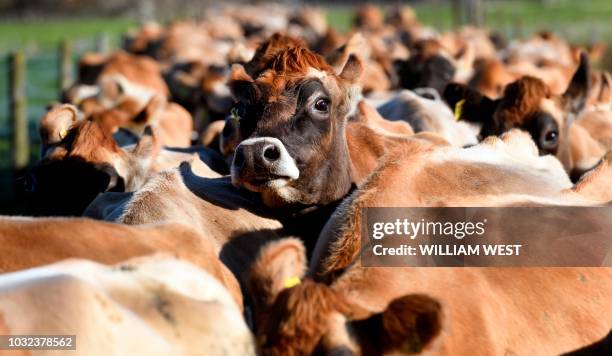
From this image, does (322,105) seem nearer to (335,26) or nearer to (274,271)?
(274,271)

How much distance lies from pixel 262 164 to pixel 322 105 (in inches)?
30.4

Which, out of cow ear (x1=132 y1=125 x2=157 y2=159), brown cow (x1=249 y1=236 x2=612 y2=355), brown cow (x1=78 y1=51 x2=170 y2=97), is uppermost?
brown cow (x1=249 y1=236 x2=612 y2=355)

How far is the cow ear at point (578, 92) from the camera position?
28.8 ft

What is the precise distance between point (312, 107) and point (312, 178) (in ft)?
1.39

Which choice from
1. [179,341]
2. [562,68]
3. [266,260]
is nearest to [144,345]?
[179,341]

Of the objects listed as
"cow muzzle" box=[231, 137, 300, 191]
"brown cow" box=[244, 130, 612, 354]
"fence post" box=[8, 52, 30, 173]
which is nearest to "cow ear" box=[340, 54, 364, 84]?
"cow muzzle" box=[231, 137, 300, 191]

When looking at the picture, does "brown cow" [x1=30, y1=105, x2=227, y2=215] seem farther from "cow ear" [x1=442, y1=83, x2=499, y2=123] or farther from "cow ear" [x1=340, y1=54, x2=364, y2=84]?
"cow ear" [x1=442, y1=83, x2=499, y2=123]

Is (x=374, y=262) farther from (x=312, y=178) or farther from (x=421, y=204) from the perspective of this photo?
(x=312, y=178)

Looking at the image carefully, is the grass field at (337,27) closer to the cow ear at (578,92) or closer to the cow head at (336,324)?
the cow ear at (578,92)

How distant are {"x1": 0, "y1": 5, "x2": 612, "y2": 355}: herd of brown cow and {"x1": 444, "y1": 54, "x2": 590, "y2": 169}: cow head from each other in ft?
0.05

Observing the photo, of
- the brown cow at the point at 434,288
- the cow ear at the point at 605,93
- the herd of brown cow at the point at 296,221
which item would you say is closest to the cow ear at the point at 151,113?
the herd of brown cow at the point at 296,221

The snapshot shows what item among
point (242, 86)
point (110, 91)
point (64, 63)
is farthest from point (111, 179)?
point (64, 63)

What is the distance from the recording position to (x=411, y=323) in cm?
368

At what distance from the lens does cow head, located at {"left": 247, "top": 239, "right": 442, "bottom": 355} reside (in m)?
3.69
